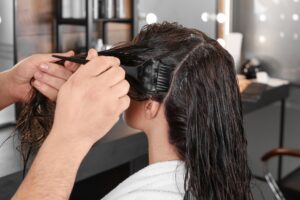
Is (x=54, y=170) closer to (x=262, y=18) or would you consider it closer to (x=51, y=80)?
(x=51, y=80)

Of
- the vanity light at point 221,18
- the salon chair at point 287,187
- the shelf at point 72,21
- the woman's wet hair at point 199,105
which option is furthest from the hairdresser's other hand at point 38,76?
the vanity light at point 221,18

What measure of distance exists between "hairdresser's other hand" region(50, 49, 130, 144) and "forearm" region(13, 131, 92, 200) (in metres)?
0.01

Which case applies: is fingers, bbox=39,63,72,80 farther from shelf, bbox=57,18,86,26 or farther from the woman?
shelf, bbox=57,18,86,26

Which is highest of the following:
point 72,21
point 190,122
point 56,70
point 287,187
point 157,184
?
point 72,21

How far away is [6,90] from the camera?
1.30 meters

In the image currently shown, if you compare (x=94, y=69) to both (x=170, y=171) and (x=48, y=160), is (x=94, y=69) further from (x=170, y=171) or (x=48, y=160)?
(x=170, y=171)

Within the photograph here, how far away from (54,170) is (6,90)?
22.9 inches

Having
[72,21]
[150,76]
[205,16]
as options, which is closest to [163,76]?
[150,76]

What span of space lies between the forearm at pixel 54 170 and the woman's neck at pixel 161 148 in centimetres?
30

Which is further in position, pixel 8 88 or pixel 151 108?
pixel 8 88

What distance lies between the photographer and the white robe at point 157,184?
39.3 inches

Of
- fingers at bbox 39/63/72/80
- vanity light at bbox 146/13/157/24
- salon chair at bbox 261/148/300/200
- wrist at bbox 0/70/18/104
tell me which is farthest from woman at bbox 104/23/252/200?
vanity light at bbox 146/13/157/24

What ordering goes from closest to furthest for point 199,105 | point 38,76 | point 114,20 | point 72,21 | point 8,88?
point 199,105 < point 38,76 < point 8,88 < point 72,21 < point 114,20

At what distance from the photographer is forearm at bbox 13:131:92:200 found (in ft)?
2.60
